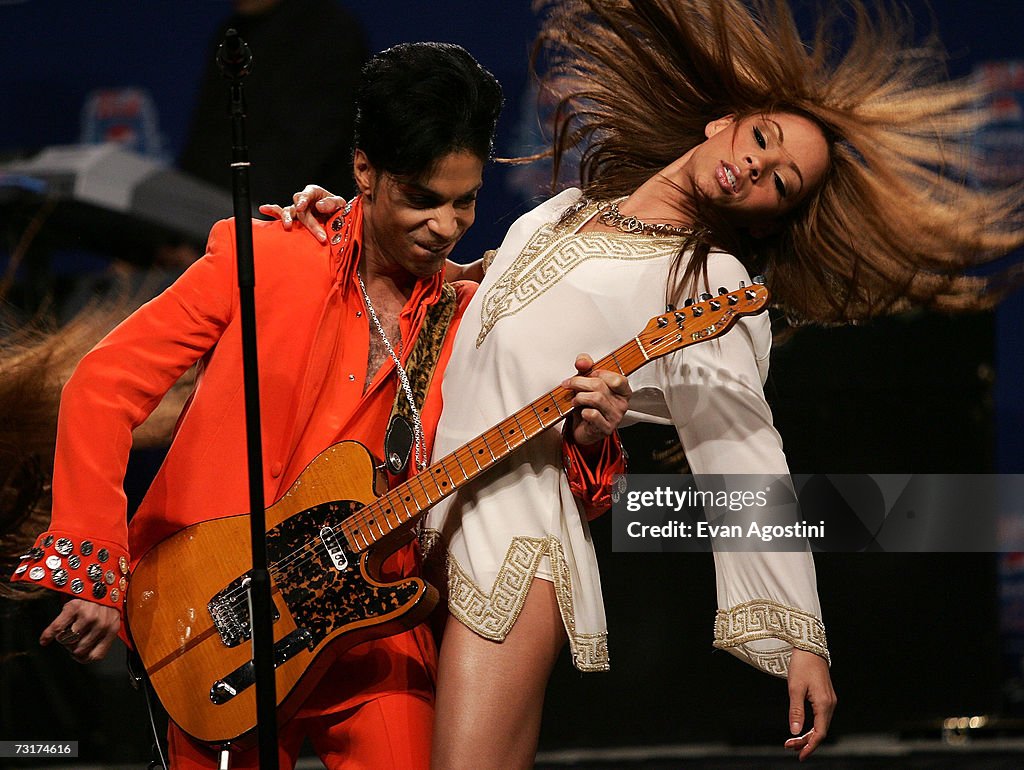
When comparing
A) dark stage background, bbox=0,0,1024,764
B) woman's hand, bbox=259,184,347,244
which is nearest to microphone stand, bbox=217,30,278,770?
woman's hand, bbox=259,184,347,244

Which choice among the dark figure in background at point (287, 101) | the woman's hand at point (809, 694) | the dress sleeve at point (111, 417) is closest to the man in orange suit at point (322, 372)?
the dress sleeve at point (111, 417)

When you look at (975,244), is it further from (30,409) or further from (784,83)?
(30,409)

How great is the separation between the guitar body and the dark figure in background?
2029 millimetres

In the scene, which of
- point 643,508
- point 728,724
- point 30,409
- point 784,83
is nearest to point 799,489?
point 643,508

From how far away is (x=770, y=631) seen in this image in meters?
1.93

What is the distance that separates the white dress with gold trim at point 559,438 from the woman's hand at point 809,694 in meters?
0.02

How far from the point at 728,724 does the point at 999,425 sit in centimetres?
117

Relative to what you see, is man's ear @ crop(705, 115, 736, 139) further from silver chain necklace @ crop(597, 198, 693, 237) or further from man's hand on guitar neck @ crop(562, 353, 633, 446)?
man's hand on guitar neck @ crop(562, 353, 633, 446)

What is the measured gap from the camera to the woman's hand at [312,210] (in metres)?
2.19

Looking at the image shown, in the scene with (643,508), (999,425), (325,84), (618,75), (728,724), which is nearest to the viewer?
(618,75)

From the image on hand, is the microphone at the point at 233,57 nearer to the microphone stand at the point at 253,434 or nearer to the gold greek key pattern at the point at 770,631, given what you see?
the microphone stand at the point at 253,434

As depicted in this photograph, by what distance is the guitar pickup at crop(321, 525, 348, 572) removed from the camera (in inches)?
78.7

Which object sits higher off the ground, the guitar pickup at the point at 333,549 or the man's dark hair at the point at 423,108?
the man's dark hair at the point at 423,108

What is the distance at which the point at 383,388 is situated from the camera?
6.96 feet
